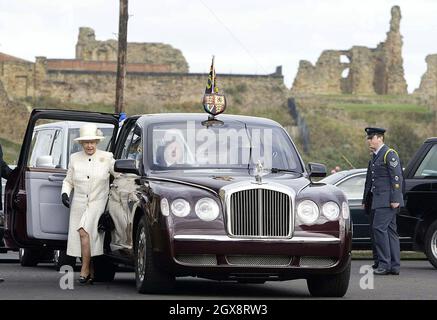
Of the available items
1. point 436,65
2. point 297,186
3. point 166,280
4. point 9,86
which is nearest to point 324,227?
point 297,186

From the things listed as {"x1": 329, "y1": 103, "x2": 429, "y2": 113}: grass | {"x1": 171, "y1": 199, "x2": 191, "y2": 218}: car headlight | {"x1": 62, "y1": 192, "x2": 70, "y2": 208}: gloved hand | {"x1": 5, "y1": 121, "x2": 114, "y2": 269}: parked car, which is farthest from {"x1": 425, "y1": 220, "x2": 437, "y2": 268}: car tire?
{"x1": 329, "y1": 103, "x2": 429, "y2": 113}: grass

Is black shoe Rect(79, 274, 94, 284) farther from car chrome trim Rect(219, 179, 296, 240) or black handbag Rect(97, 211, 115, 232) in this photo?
car chrome trim Rect(219, 179, 296, 240)

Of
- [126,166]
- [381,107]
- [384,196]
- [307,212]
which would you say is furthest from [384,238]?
[381,107]

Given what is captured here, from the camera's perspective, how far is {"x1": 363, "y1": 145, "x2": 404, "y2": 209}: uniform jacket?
63.2 ft

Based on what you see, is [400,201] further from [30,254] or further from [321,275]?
[30,254]

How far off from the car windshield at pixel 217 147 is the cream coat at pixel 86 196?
89cm

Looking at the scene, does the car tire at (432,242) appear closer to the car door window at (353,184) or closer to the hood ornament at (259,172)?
the car door window at (353,184)

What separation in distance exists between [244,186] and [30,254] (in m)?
7.98

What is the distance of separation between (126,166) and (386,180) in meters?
5.01

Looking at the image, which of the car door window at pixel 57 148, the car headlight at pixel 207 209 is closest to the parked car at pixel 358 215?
the car door window at pixel 57 148

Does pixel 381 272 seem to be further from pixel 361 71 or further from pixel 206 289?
pixel 361 71

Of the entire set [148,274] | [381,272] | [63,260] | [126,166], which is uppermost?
[126,166]

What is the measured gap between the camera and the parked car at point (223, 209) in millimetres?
14484

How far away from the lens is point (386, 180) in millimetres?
19391
